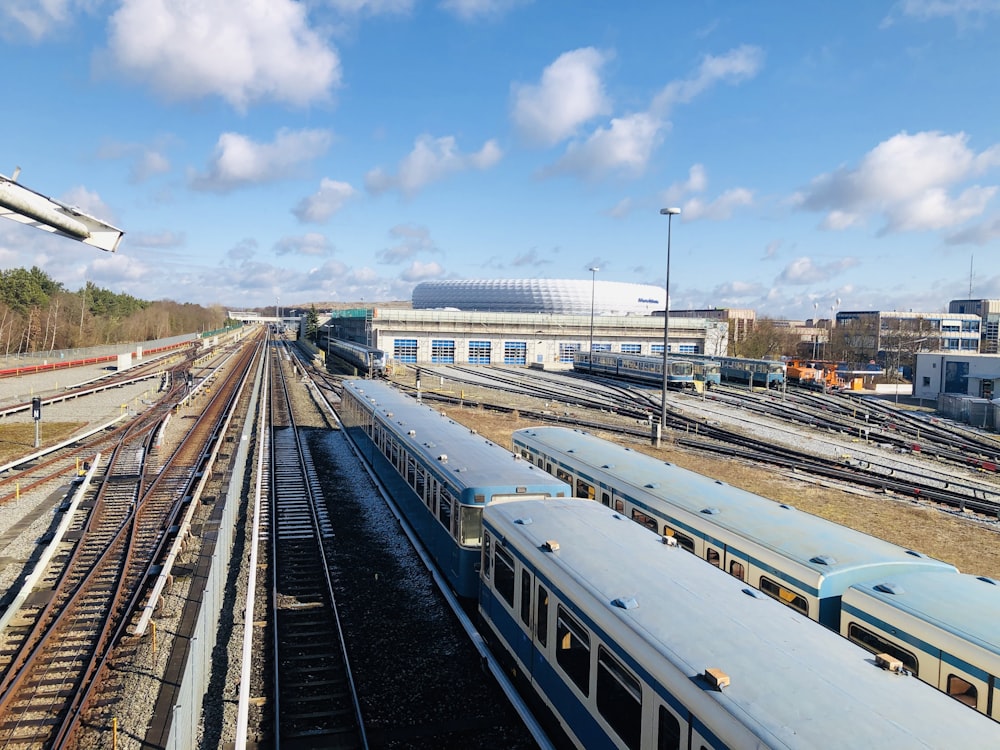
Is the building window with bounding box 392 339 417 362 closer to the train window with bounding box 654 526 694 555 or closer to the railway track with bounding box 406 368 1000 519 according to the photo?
the railway track with bounding box 406 368 1000 519

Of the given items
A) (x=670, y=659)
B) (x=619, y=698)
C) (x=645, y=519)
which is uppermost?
(x=670, y=659)

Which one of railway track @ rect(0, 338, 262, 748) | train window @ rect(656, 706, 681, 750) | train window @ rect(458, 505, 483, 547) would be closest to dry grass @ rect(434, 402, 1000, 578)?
train window @ rect(458, 505, 483, 547)

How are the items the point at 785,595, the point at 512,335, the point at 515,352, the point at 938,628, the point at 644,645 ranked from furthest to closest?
the point at 515,352
the point at 512,335
the point at 785,595
the point at 938,628
the point at 644,645

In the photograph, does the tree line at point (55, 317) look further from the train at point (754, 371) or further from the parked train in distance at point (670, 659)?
the parked train in distance at point (670, 659)

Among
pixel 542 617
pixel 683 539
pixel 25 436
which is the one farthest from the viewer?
pixel 25 436

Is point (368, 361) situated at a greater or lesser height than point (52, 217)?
lesser

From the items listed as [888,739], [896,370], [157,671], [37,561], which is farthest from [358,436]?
[896,370]

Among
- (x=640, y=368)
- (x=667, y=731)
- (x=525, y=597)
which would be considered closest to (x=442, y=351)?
(x=640, y=368)

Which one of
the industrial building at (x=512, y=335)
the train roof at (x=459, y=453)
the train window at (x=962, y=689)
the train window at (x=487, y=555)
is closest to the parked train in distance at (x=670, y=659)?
the train window at (x=487, y=555)

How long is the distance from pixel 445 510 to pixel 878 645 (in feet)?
24.0

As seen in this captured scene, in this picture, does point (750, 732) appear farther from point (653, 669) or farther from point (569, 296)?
point (569, 296)

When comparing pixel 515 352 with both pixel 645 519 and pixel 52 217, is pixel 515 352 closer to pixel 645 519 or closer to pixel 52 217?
pixel 645 519

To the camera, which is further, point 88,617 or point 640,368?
point 640,368

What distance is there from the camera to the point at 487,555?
34.3 ft
